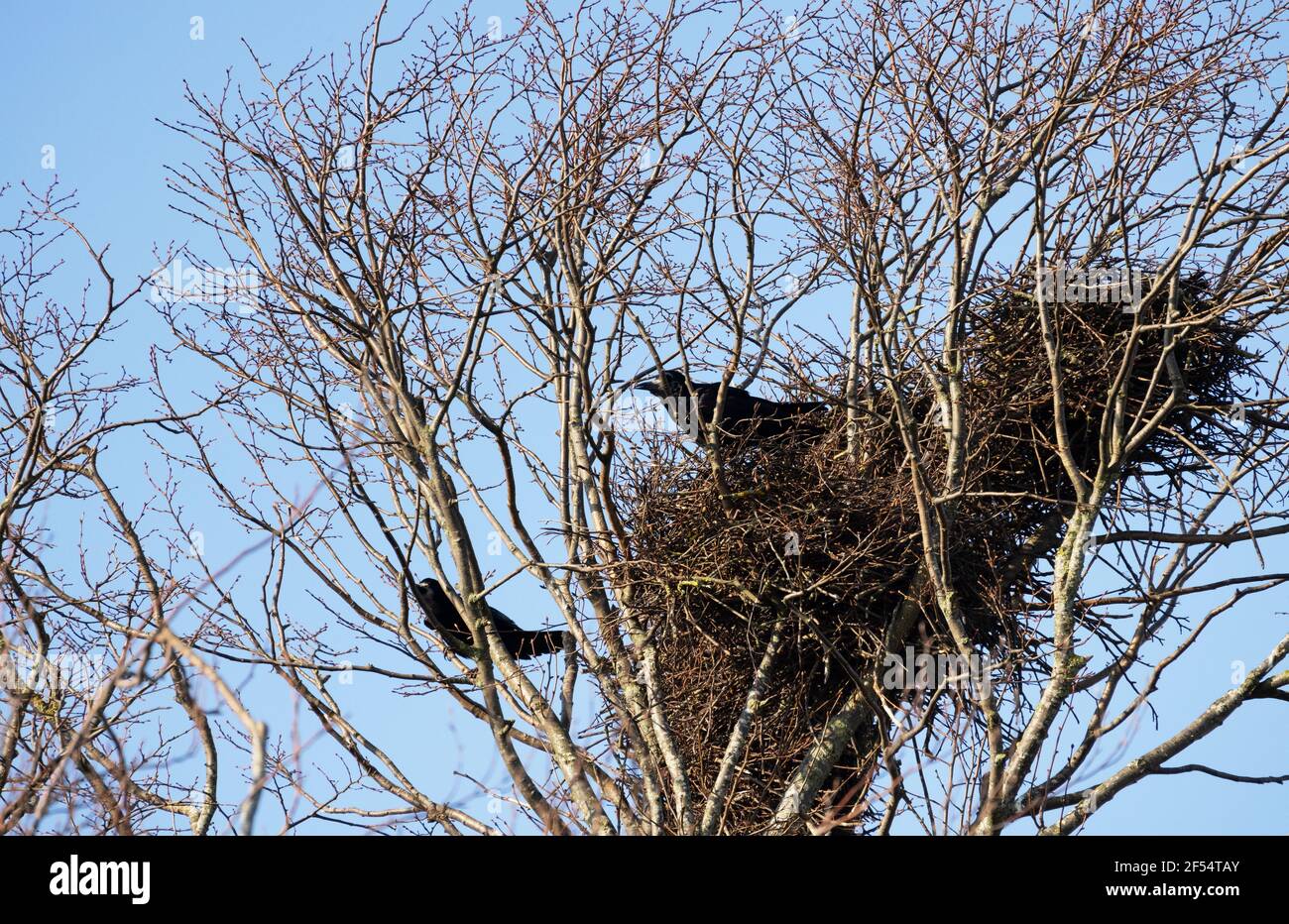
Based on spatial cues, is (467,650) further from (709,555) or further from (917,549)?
(917,549)

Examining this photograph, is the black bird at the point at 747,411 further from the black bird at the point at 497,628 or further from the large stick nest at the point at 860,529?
the black bird at the point at 497,628

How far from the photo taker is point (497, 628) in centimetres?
918

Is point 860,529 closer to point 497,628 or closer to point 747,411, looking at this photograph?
point 747,411

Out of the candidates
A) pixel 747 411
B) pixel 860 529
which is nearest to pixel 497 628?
pixel 747 411

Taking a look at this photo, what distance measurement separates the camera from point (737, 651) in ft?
26.1

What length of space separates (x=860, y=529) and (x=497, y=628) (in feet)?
8.61

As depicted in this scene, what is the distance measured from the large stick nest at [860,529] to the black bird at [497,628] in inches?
35.6

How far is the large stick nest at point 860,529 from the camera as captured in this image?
7727 mm

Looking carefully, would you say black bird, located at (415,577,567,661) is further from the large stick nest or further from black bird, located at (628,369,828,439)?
black bird, located at (628,369,828,439)

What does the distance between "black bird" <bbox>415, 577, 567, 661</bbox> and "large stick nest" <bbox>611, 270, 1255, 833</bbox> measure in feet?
2.97

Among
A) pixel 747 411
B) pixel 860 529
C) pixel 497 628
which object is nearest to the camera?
pixel 860 529

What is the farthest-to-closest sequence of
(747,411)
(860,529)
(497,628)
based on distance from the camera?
(497,628) → (747,411) → (860,529)

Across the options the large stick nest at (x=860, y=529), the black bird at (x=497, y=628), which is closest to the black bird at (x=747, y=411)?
the large stick nest at (x=860, y=529)
